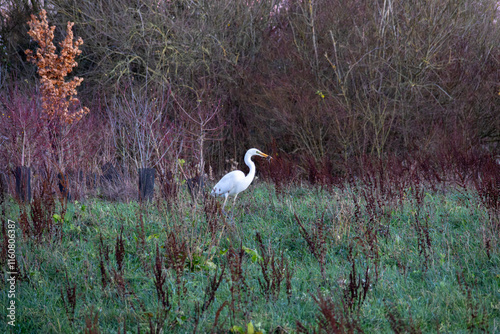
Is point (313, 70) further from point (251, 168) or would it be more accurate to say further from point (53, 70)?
point (53, 70)

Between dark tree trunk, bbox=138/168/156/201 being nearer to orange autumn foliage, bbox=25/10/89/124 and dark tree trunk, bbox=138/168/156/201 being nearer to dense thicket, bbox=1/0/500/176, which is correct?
dense thicket, bbox=1/0/500/176

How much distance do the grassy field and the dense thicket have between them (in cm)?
333

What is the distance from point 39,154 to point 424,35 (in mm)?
6997

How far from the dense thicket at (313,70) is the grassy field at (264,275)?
3.33m

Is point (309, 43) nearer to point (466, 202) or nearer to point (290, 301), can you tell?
point (466, 202)

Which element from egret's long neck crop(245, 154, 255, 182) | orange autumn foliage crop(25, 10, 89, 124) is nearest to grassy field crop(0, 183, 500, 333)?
egret's long neck crop(245, 154, 255, 182)

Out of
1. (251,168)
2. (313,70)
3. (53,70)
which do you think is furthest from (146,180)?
(313,70)

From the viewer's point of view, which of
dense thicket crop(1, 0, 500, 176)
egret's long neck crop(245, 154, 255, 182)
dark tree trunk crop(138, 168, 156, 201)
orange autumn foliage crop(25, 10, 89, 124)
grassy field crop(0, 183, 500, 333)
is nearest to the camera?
grassy field crop(0, 183, 500, 333)

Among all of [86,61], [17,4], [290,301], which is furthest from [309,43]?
[17,4]

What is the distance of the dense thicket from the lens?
872 centimetres

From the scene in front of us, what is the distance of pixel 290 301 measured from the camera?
3021 mm

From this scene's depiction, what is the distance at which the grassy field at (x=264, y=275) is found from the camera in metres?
2.75

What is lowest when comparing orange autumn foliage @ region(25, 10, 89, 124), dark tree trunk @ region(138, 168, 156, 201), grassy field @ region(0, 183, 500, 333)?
grassy field @ region(0, 183, 500, 333)

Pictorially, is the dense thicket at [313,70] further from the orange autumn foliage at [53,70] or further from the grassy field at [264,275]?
the grassy field at [264,275]
